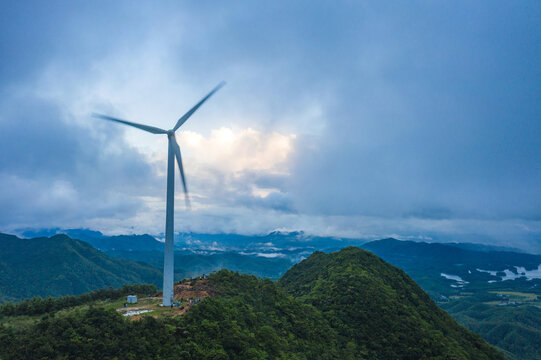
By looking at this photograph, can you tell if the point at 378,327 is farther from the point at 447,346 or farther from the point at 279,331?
the point at 279,331

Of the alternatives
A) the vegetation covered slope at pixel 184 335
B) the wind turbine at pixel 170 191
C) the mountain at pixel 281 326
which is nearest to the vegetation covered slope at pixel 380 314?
the mountain at pixel 281 326

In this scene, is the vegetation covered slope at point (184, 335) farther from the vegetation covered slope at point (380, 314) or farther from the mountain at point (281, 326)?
the vegetation covered slope at point (380, 314)

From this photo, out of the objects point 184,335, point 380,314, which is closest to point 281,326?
point 184,335

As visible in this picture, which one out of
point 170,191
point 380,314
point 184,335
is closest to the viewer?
point 184,335

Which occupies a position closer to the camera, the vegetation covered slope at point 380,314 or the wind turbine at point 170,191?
the wind turbine at point 170,191

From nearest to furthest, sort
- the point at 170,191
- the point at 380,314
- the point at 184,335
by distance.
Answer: the point at 184,335 < the point at 170,191 < the point at 380,314

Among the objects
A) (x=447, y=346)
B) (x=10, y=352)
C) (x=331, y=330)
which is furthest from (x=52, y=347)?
(x=447, y=346)

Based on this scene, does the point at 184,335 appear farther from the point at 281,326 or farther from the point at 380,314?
the point at 380,314
